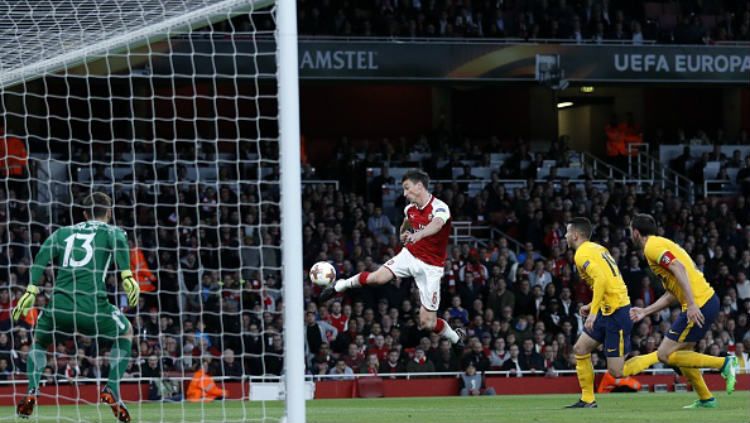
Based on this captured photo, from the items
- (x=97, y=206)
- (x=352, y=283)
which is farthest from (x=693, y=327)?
(x=97, y=206)

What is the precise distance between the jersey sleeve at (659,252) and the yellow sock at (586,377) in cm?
128

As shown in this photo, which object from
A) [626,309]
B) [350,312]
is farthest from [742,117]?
[626,309]

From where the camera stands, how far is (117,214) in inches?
808

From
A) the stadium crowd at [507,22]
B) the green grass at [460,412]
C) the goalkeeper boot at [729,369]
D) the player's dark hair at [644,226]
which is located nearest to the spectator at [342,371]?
the green grass at [460,412]

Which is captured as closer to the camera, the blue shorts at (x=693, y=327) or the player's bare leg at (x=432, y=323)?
the blue shorts at (x=693, y=327)

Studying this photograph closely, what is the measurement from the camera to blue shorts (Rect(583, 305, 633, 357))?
12609 mm

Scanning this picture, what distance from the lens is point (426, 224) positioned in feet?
42.4

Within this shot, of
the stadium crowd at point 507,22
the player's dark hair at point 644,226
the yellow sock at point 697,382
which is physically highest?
the stadium crowd at point 507,22

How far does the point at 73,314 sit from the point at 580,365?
15.7 ft

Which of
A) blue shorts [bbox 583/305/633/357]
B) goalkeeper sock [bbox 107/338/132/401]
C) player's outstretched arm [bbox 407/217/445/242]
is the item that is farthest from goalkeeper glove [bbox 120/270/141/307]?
blue shorts [bbox 583/305/633/357]

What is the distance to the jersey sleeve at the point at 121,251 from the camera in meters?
10.2

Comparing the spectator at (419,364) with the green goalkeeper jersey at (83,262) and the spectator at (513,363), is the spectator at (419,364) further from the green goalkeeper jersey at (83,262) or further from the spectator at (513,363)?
the green goalkeeper jersey at (83,262)

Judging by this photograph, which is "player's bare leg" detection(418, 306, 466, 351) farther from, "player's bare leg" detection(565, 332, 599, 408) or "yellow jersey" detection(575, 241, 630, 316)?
"yellow jersey" detection(575, 241, 630, 316)

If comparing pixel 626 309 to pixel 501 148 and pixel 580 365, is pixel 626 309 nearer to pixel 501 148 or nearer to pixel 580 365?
pixel 580 365
